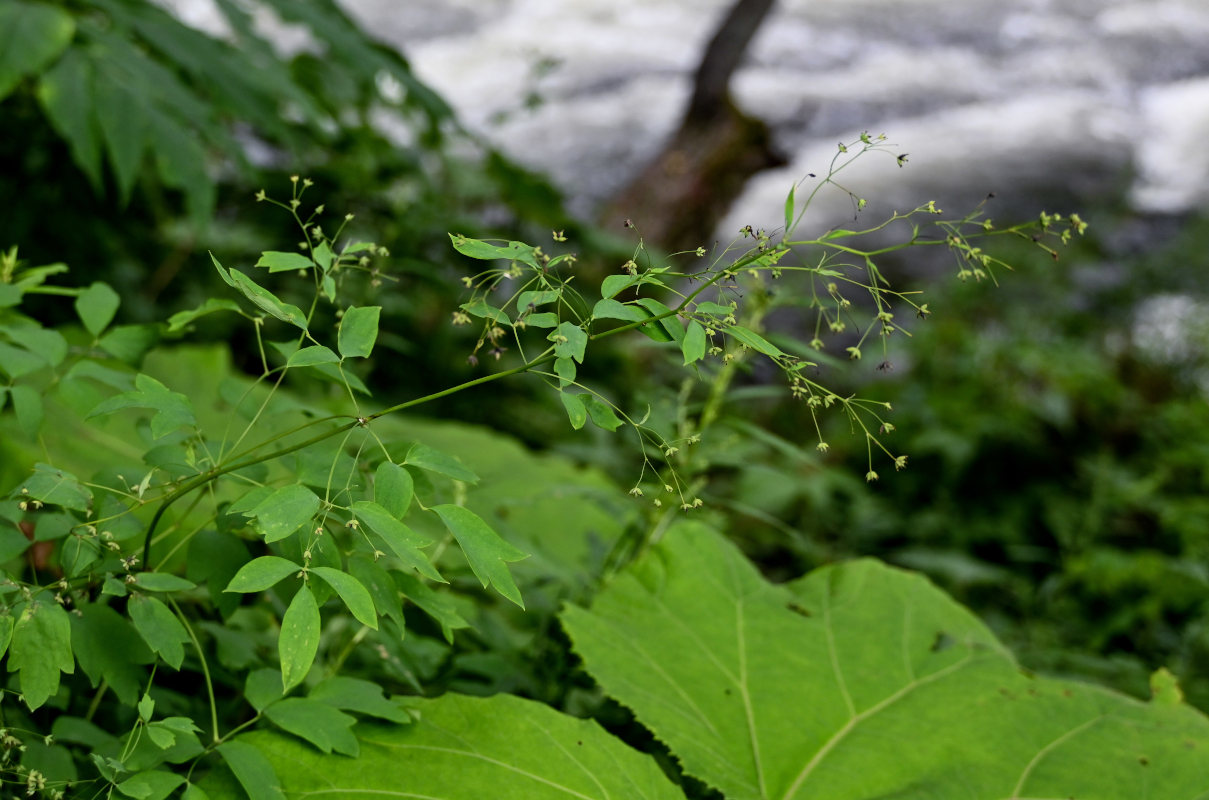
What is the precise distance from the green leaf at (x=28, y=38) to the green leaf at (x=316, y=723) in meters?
1.43

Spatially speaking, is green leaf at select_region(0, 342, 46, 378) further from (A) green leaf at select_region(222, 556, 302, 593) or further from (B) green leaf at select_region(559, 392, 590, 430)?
(B) green leaf at select_region(559, 392, 590, 430)

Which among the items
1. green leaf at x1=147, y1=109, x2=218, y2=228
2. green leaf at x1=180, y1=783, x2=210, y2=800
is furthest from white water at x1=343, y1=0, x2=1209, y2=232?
green leaf at x1=180, y1=783, x2=210, y2=800

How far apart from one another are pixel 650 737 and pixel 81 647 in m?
0.64

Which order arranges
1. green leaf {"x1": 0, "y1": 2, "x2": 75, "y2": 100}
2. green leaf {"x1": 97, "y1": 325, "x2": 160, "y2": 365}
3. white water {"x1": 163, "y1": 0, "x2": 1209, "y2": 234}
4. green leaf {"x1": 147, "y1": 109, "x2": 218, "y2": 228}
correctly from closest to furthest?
green leaf {"x1": 97, "y1": 325, "x2": 160, "y2": 365}
green leaf {"x1": 0, "y1": 2, "x2": 75, "y2": 100}
green leaf {"x1": 147, "y1": 109, "x2": 218, "y2": 228}
white water {"x1": 163, "y1": 0, "x2": 1209, "y2": 234}

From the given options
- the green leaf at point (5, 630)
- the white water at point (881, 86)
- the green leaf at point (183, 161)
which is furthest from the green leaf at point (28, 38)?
the white water at point (881, 86)

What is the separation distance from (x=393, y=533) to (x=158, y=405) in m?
0.24

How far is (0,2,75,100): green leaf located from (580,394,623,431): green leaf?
154 cm

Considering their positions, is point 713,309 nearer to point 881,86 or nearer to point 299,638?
point 299,638

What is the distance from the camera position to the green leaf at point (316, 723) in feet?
2.52

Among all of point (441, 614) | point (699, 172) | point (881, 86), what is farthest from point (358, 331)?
point (881, 86)

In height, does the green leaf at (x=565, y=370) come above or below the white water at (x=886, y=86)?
above

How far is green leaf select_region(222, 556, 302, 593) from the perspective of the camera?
0.61m

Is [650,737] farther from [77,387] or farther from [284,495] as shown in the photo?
[77,387]

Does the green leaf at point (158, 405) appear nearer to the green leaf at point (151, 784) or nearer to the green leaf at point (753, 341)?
the green leaf at point (151, 784)
